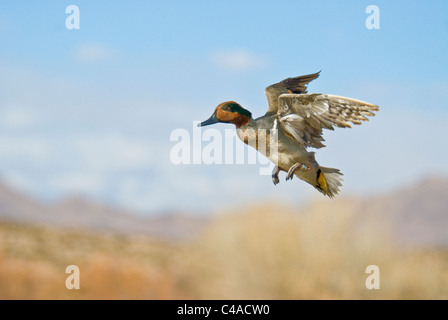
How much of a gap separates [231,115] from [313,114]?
162 mm

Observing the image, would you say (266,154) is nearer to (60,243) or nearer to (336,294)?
(336,294)

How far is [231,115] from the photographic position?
1100 mm

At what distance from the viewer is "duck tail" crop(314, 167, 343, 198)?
108 centimetres

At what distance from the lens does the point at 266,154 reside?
41.6 inches

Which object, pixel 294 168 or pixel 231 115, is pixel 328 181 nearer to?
pixel 294 168

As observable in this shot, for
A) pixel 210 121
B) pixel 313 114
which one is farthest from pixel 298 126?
pixel 210 121

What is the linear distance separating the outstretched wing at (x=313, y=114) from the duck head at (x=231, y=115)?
79 mm

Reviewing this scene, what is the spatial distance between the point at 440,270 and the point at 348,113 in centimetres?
1048

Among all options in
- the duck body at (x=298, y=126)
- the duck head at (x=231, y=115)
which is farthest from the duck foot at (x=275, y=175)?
the duck head at (x=231, y=115)

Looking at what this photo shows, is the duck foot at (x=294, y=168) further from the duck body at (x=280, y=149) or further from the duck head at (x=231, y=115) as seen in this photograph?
the duck head at (x=231, y=115)

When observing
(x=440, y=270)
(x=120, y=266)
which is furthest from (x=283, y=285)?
(x=120, y=266)
